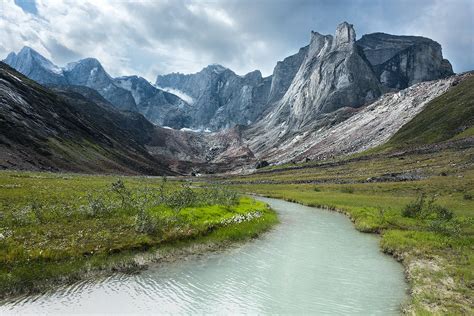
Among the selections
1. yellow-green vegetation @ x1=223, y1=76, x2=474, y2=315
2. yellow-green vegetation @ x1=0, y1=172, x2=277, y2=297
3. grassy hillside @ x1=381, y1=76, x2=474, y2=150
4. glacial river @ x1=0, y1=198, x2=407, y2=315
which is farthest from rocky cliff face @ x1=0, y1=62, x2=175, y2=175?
grassy hillside @ x1=381, y1=76, x2=474, y2=150

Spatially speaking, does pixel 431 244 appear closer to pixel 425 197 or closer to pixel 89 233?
pixel 425 197

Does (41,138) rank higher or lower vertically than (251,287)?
higher

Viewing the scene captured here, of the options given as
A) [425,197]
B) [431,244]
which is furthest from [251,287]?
[425,197]

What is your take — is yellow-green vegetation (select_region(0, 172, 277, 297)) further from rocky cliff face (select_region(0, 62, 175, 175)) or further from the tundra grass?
rocky cliff face (select_region(0, 62, 175, 175))

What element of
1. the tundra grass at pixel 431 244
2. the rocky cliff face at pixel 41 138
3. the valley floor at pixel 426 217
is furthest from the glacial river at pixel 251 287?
the rocky cliff face at pixel 41 138

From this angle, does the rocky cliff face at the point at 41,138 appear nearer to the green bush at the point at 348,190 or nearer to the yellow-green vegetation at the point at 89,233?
the yellow-green vegetation at the point at 89,233

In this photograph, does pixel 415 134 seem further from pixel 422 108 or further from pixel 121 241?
pixel 121 241

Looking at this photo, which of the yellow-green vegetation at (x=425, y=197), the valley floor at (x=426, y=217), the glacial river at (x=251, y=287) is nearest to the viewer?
the glacial river at (x=251, y=287)

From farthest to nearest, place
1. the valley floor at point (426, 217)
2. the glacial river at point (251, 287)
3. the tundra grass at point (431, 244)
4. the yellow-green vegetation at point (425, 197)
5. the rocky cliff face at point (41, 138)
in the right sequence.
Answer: the rocky cliff face at point (41, 138), the yellow-green vegetation at point (425, 197), the valley floor at point (426, 217), the tundra grass at point (431, 244), the glacial river at point (251, 287)
